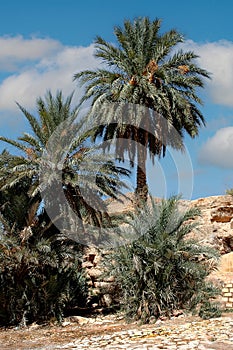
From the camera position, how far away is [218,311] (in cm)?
1396

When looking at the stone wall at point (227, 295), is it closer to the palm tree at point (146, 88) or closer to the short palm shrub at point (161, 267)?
the short palm shrub at point (161, 267)

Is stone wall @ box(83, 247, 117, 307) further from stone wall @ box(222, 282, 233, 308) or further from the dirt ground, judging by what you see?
stone wall @ box(222, 282, 233, 308)

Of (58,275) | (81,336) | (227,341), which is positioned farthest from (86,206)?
(227,341)

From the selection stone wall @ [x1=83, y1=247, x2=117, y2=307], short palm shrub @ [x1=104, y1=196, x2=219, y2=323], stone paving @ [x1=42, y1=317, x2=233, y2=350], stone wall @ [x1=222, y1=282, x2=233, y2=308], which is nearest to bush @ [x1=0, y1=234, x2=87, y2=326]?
stone wall @ [x1=83, y1=247, x2=117, y2=307]

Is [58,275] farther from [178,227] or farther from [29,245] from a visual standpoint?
[178,227]

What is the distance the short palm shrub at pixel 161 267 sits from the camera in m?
14.7

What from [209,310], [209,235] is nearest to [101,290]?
[209,310]

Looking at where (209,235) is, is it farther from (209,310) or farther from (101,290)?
(209,310)

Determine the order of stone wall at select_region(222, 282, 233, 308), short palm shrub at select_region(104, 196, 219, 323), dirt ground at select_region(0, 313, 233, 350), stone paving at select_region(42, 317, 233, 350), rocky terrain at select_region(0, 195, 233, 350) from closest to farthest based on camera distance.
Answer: stone paving at select_region(42, 317, 233, 350) → rocky terrain at select_region(0, 195, 233, 350) → dirt ground at select_region(0, 313, 233, 350) → short palm shrub at select_region(104, 196, 219, 323) → stone wall at select_region(222, 282, 233, 308)

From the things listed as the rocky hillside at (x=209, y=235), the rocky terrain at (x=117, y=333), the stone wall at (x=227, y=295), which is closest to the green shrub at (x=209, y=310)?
the rocky terrain at (x=117, y=333)

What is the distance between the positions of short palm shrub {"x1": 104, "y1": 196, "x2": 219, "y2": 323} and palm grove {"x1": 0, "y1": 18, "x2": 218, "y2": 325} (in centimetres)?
3

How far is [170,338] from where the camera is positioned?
11164 millimetres

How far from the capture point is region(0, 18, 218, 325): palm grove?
15.0 m

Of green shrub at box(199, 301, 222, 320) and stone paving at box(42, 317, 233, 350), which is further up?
green shrub at box(199, 301, 222, 320)
